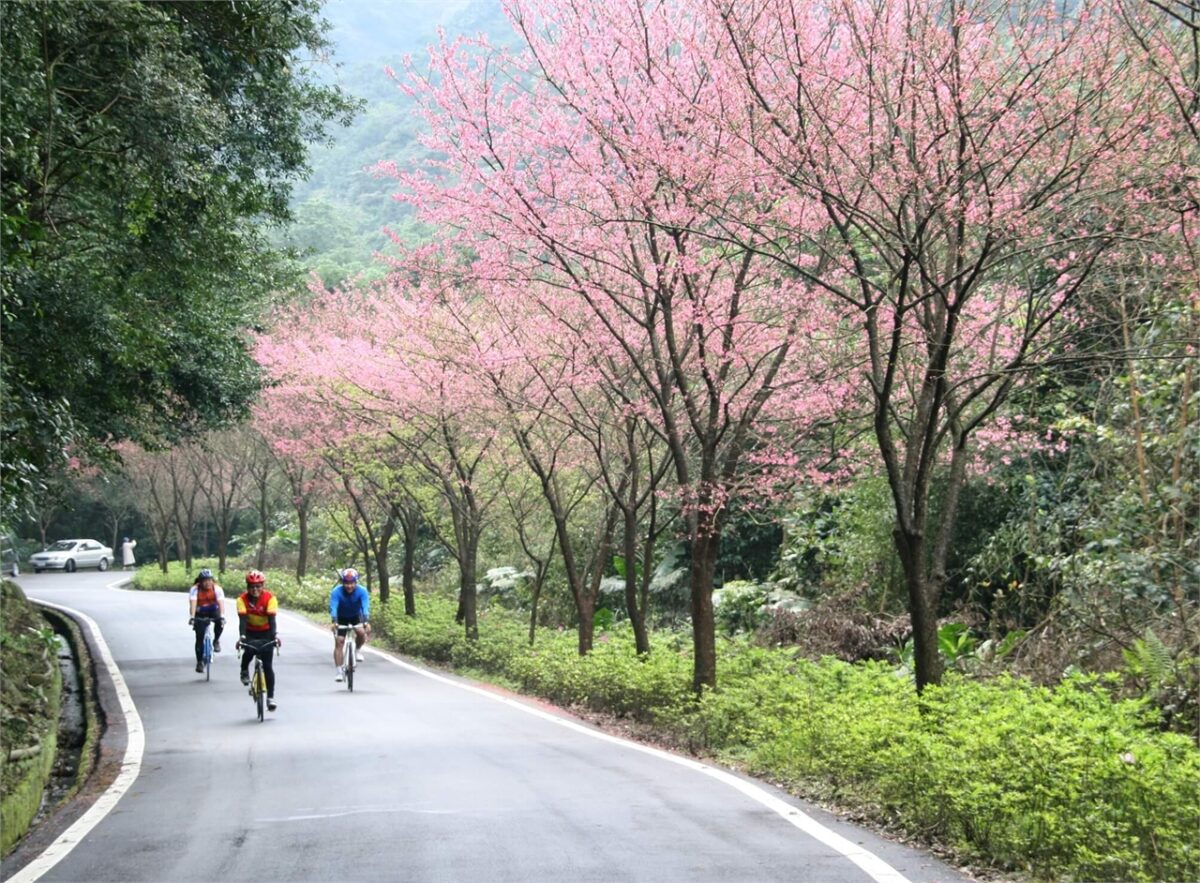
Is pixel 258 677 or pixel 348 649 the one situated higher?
pixel 348 649

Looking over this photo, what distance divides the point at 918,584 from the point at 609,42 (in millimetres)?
5945

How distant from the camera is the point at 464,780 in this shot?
9.65 meters

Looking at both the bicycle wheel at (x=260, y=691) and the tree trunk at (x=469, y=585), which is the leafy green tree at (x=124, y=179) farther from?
the tree trunk at (x=469, y=585)

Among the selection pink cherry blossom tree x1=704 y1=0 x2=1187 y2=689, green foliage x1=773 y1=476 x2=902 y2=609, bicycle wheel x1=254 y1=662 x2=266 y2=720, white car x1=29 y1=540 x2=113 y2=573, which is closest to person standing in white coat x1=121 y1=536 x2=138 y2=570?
white car x1=29 y1=540 x2=113 y2=573

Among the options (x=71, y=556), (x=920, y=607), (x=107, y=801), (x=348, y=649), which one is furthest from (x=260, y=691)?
(x=71, y=556)

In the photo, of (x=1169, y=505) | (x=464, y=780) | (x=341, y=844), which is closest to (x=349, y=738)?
(x=464, y=780)

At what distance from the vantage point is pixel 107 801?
360 inches

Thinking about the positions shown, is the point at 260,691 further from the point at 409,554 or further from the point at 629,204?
the point at 409,554

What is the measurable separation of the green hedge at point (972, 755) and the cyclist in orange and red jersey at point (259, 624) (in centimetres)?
437

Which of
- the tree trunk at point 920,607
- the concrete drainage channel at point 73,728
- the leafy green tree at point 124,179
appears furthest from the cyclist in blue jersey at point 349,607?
the tree trunk at point 920,607

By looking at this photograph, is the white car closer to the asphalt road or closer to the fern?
the asphalt road

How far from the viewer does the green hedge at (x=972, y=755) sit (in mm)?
6312

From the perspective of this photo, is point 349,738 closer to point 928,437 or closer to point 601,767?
point 601,767

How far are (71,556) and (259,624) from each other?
159ft
